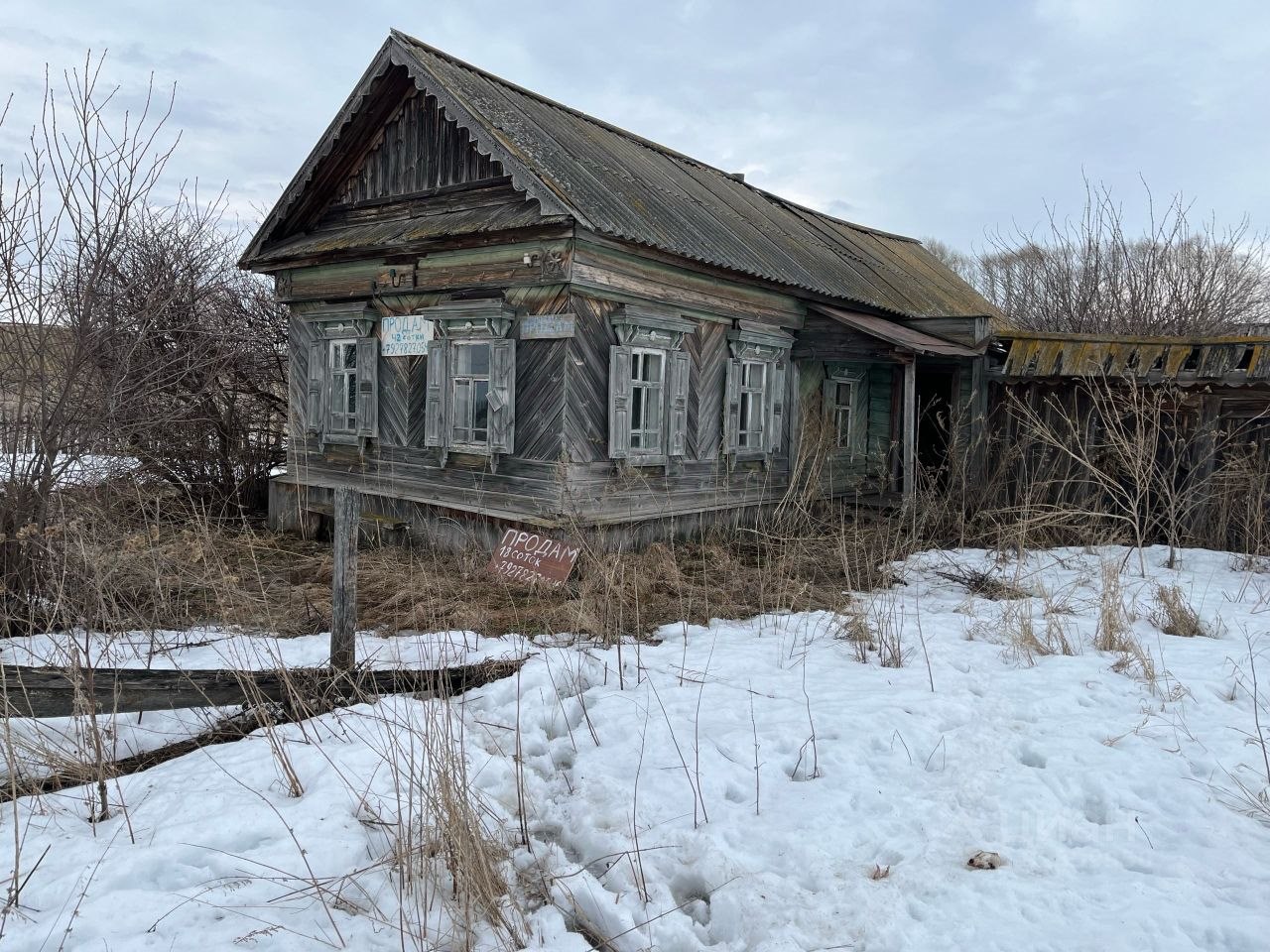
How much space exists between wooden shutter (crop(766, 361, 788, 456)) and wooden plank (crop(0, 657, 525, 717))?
23.3 ft

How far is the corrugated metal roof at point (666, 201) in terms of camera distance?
7.86m

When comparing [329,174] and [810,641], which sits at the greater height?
[329,174]

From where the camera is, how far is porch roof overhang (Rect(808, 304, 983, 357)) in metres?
9.54

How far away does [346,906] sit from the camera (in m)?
2.57

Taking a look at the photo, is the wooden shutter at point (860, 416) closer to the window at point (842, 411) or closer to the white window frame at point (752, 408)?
the window at point (842, 411)

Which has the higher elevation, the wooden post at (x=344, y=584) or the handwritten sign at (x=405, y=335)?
the handwritten sign at (x=405, y=335)

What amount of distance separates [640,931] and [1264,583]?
23.1ft

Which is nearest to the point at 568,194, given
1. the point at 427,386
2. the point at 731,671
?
the point at 427,386

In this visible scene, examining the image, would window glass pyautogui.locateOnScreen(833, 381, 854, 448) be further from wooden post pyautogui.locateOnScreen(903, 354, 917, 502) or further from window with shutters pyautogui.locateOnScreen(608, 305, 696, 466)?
window with shutters pyautogui.locateOnScreen(608, 305, 696, 466)

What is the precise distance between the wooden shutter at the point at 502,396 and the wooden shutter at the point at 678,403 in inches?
Answer: 69.9

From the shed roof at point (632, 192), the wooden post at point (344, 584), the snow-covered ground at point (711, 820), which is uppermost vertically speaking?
the shed roof at point (632, 192)

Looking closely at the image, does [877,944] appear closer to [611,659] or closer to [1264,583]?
[611,659]

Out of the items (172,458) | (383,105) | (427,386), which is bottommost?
(172,458)

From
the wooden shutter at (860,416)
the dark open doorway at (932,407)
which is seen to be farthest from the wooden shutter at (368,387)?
A: the dark open doorway at (932,407)
